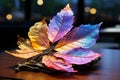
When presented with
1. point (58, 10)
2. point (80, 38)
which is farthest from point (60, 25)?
point (58, 10)

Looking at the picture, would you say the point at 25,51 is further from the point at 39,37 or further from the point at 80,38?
the point at 80,38

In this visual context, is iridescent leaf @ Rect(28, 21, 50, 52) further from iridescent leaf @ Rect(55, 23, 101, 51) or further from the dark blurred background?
the dark blurred background

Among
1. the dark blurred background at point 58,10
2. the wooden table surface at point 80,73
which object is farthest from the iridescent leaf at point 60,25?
the dark blurred background at point 58,10

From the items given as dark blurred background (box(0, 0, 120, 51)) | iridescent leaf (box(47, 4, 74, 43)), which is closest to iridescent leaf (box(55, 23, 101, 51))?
iridescent leaf (box(47, 4, 74, 43))

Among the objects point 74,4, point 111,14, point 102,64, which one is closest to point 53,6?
point 74,4

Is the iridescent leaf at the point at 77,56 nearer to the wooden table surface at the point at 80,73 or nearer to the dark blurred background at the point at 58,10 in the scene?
the wooden table surface at the point at 80,73

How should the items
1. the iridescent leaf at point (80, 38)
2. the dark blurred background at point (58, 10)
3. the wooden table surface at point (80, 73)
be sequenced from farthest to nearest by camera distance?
1. the dark blurred background at point (58, 10)
2. the iridescent leaf at point (80, 38)
3. the wooden table surface at point (80, 73)
